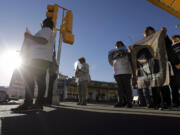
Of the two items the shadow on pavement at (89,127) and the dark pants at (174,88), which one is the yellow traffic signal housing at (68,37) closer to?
the dark pants at (174,88)

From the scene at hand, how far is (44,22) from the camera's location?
2068 mm

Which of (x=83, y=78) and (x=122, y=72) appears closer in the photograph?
(x=122, y=72)

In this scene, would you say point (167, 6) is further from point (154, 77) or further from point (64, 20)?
point (64, 20)

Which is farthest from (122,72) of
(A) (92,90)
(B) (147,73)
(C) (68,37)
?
(A) (92,90)

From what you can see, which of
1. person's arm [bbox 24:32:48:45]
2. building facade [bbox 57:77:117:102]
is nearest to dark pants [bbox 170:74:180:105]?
person's arm [bbox 24:32:48:45]

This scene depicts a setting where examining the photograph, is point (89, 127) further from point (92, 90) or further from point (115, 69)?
point (92, 90)

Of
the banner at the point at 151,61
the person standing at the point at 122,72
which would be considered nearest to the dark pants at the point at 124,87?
the person standing at the point at 122,72

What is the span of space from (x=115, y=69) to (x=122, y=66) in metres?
0.19

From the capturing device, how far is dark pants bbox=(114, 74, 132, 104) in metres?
2.63

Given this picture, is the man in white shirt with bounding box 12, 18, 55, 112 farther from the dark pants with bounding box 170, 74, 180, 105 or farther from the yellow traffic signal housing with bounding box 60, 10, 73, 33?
the yellow traffic signal housing with bounding box 60, 10, 73, 33

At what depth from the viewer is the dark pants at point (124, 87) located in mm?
2627

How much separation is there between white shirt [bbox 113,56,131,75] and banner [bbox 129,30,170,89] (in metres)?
0.13

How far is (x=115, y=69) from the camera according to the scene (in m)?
2.90

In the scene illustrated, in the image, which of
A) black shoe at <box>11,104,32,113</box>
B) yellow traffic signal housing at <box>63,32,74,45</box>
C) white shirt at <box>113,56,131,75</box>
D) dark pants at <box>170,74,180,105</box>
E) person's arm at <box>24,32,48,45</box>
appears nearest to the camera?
black shoe at <box>11,104,32,113</box>
